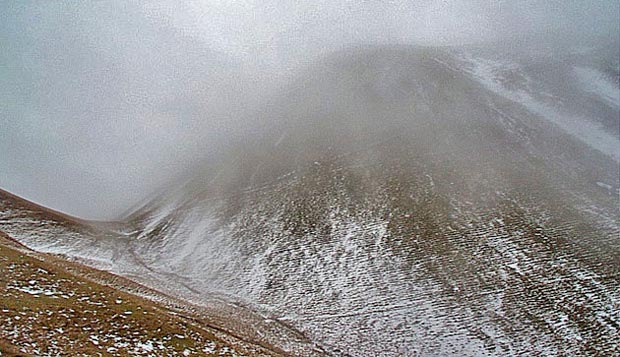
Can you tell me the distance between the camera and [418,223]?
64250 millimetres

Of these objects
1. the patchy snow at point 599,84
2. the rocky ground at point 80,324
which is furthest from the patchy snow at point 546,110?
the rocky ground at point 80,324

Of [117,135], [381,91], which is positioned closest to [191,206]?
[381,91]

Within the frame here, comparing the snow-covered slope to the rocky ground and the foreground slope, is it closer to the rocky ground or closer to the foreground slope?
the foreground slope

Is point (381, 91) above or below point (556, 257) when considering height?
above

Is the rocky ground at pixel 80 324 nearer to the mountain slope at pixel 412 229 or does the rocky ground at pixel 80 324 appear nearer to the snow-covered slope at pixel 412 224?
the snow-covered slope at pixel 412 224

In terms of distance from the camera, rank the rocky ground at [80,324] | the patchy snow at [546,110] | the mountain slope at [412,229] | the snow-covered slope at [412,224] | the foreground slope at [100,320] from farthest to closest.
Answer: the patchy snow at [546,110] → the snow-covered slope at [412,224] → the mountain slope at [412,229] → the foreground slope at [100,320] → the rocky ground at [80,324]

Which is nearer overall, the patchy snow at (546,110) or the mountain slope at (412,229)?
the mountain slope at (412,229)

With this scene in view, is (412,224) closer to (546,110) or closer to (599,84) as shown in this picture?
(546,110)

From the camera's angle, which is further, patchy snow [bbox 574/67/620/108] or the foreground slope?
patchy snow [bbox 574/67/620/108]

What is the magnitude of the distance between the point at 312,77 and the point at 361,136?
145 feet

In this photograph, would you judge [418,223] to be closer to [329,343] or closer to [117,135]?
[329,343]

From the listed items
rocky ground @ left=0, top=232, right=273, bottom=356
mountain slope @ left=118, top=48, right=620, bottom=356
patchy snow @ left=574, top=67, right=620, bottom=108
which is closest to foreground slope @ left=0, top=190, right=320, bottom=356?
rocky ground @ left=0, top=232, right=273, bottom=356

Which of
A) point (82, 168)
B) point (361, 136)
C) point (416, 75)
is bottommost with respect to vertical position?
point (82, 168)

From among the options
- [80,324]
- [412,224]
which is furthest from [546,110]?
[80,324]
